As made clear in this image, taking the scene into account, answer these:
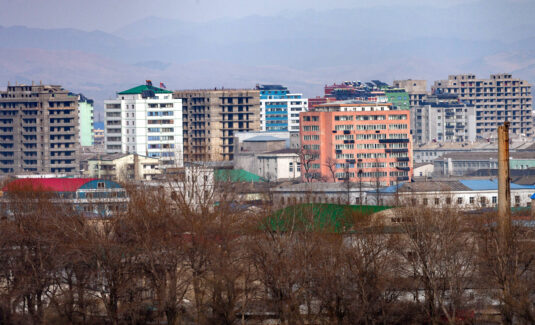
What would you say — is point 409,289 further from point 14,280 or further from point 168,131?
point 168,131

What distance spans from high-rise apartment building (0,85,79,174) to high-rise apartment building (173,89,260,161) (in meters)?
10.2

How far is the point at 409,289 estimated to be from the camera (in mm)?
22375

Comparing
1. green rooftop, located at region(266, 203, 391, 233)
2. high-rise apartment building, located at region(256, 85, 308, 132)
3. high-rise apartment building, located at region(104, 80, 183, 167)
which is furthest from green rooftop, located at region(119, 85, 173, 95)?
green rooftop, located at region(266, 203, 391, 233)

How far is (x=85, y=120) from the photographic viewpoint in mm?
111000

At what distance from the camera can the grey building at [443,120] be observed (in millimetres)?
105256

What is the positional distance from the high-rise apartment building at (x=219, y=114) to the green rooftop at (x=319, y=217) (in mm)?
55211

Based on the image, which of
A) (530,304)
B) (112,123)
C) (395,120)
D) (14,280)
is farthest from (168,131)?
(530,304)

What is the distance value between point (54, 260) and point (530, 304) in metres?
10.9

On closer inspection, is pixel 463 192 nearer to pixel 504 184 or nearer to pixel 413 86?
pixel 504 184

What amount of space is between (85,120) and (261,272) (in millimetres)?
90364

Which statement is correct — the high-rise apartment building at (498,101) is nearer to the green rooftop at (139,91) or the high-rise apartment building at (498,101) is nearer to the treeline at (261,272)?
the green rooftop at (139,91)

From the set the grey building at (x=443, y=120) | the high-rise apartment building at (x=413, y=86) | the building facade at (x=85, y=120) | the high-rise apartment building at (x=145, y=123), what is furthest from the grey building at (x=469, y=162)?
the building facade at (x=85, y=120)

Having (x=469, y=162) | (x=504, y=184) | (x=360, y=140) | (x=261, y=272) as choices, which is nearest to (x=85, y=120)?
(x=469, y=162)

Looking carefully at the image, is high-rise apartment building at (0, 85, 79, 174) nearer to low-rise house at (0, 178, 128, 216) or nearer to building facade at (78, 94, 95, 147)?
building facade at (78, 94, 95, 147)
